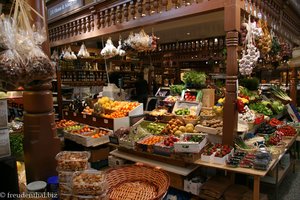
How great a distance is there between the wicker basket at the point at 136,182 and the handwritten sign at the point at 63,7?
3845mm

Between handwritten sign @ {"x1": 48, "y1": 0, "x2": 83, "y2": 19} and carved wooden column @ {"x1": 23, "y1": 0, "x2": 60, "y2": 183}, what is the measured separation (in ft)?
11.9

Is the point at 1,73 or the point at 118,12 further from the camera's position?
the point at 118,12

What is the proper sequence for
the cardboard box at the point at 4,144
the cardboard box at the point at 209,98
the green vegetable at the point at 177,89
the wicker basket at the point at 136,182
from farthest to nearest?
the green vegetable at the point at 177,89 < the cardboard box at the point at 209,98 < the wicker basket at the point at 136,182 < the cardboard box at the point at 4,144

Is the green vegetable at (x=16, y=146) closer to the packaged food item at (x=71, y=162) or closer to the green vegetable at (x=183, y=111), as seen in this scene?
the packaged food item at (x=71, y=162)

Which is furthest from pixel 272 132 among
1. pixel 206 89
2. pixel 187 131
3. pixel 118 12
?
pixel 118 12

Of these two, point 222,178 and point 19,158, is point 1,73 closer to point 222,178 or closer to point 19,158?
point 19,158

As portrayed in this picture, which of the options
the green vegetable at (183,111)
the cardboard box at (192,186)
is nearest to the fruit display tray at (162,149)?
the cardboard box at (192,186)

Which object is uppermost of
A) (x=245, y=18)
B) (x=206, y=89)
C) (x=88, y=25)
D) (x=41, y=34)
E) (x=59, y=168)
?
(x=88, y=25)

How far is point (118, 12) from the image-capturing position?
386cm

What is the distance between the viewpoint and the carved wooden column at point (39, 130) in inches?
54.5

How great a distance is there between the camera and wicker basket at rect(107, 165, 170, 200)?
152 cm

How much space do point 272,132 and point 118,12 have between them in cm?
321

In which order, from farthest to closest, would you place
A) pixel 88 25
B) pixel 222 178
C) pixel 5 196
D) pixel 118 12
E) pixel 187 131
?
pixel 88 25, pixel 118 12, pixel 187 131, pixel 222 178, pixel 5 196

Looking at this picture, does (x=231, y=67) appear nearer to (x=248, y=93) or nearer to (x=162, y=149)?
(x=162, y=149)
